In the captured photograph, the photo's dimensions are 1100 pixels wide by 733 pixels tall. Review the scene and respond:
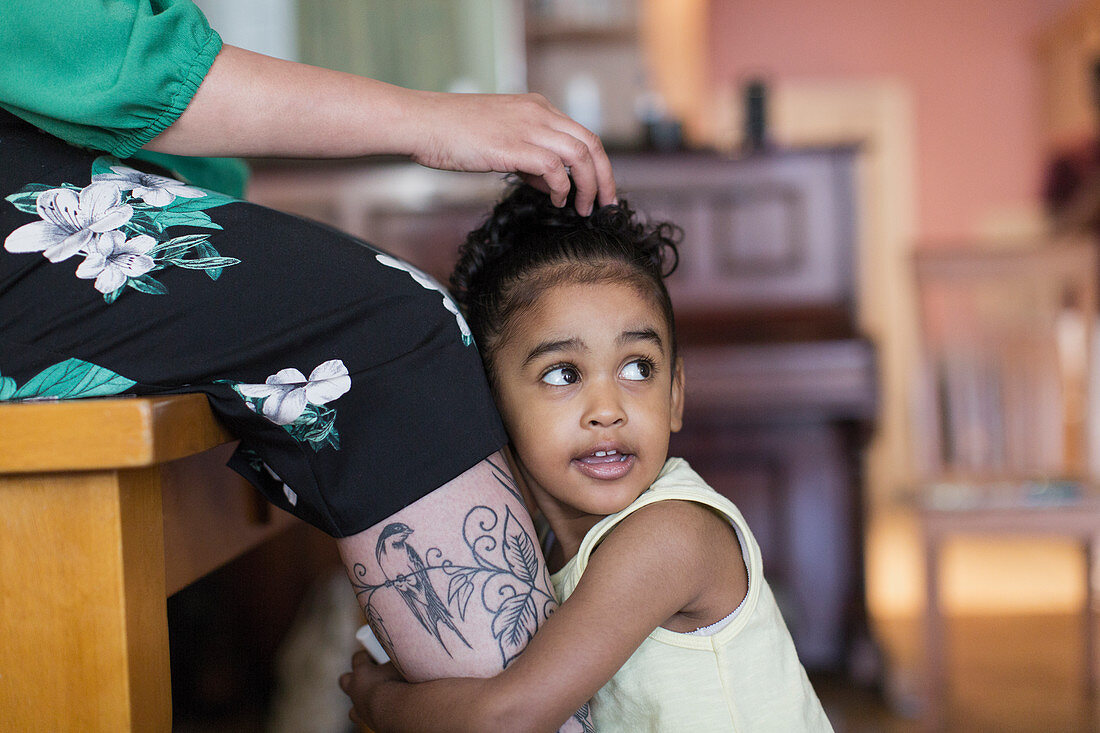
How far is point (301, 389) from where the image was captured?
0.69 meters

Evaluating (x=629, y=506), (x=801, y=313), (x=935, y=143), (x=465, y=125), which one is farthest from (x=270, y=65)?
(x=935, y=143)

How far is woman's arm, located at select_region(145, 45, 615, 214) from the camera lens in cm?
67

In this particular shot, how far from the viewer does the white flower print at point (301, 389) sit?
0.69 metres

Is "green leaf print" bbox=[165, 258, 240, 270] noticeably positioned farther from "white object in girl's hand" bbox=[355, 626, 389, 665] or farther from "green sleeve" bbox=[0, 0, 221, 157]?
"white object in girl's hand" bbox=[355, 626, 389, 665]

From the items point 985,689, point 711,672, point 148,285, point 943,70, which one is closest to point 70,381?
point 148,285

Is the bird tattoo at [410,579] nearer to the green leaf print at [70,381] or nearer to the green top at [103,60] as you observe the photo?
the green leaf print at [70,381]

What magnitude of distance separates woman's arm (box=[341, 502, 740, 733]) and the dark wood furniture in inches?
60.3

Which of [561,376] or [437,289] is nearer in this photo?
[437,289]

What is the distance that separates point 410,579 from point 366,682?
0.63 ft

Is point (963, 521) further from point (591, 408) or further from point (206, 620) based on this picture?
point (206, 620)

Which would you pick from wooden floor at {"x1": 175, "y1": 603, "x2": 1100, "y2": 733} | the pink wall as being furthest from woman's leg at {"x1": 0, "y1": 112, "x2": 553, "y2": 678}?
the pink wall

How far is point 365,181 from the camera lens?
7.93ft

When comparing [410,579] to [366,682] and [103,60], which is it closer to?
[366,682]

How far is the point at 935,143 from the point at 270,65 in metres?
5.04
